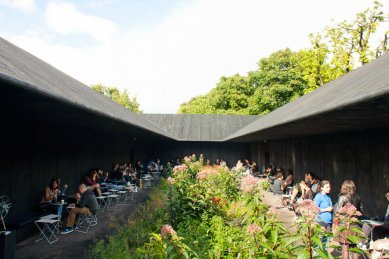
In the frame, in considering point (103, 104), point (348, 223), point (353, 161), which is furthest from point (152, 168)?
point (348, 223)

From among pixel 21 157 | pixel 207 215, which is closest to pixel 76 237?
pixel 21 157

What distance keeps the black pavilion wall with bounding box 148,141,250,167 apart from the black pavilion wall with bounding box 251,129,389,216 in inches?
607

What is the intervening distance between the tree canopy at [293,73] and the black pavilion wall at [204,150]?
1134cm

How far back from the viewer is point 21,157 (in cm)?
945

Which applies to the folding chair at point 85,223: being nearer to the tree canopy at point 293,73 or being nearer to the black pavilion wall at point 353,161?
the black pavilion wall at point 353,161

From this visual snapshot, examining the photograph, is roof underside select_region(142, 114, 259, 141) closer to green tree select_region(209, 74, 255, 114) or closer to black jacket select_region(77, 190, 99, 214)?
green tree select_region(209, 74, 255, 114)

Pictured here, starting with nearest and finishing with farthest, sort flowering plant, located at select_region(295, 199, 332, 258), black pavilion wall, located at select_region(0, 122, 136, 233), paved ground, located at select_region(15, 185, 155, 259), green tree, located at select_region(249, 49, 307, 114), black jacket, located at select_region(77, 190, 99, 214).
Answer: flowering plant, located at select_region(295, 199, 332, 258)
paved ground, located at select_region(15, 185, 155, 259)
black pavilion wall, located at select_region(0, 122, 136, 233)
black jacket, located at select_region(77, 190, 99, 214)
green tree, located at select_region(249, 49, 307, 114)

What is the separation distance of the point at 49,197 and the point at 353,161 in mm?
9495

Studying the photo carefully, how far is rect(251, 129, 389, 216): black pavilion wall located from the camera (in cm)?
913

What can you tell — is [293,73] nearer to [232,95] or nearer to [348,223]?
[232,95]

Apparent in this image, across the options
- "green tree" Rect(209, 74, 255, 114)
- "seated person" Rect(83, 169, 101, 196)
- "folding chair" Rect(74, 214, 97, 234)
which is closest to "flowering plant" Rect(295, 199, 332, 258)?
"folding chair" Rect(74, 214, 97, 234)

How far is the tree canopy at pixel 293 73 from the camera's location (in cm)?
3300

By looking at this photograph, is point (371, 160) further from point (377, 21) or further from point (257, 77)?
point (257, 77)

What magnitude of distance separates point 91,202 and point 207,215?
3.71 meters
